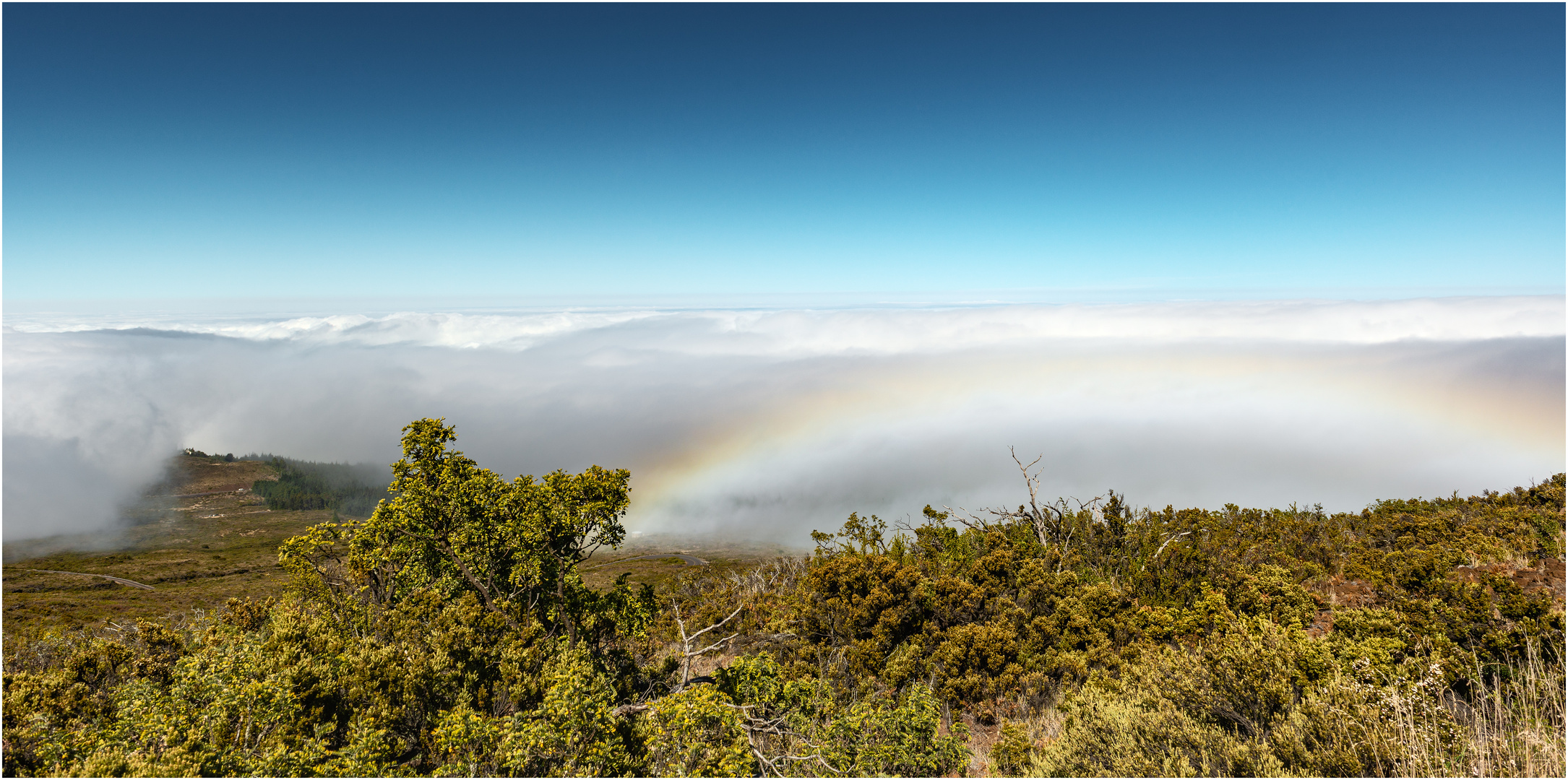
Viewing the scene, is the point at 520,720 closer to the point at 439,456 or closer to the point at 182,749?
the point at 182,749

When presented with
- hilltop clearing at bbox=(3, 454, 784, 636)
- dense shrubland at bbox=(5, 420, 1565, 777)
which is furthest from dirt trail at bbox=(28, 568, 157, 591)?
dense shrubland at bbox=(5, 420, 1565, 777)

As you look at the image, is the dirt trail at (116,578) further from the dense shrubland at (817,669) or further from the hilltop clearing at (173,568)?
the dense shrubland at (817,669)

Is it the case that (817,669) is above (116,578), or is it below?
above

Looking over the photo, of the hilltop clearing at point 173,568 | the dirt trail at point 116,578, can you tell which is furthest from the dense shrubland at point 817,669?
the dirt trail at point 116,578

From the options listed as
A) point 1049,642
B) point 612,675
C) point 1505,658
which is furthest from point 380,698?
point 1505,658

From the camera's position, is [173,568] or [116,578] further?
[173,568]

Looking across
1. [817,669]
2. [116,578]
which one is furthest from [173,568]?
[817,669]

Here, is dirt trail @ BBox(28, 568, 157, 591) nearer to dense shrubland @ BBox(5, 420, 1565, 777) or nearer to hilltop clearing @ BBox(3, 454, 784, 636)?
hilltop clearing @ BBox(3, 454, 784, 636)

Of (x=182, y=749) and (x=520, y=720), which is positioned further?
(x=520, y=720)

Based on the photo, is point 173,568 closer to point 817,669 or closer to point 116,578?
point 116,578
